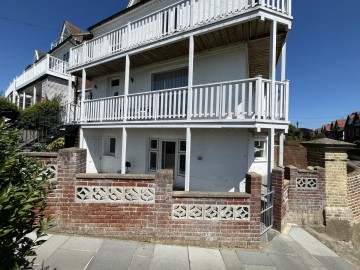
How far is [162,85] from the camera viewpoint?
30.8 feet

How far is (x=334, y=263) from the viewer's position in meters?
3.85

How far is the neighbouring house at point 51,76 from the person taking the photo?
50.2ft

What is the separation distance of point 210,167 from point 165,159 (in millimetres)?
2186

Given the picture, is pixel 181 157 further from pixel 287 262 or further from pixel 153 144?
pixel 287 262

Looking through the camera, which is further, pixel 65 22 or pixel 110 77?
pixel 65 22

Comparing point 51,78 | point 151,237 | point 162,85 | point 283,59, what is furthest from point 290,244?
point 51,78

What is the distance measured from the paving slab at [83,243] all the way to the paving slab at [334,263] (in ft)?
13.4

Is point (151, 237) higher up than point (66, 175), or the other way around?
point (66, 175)

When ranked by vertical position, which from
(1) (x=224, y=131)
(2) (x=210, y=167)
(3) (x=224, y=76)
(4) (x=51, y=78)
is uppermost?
(4) (x=51, y=78)

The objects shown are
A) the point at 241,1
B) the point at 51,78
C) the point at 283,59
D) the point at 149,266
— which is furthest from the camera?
the point at 51,78

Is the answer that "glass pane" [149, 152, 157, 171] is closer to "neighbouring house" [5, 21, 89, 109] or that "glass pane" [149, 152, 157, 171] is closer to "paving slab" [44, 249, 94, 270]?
"paving slab" [44, 249, 94, 270]

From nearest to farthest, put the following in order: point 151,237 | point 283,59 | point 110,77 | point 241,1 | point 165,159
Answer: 1. point 151,237
2. point 241,1
3. point 283,59
4. point 165,159
5. point 110,77

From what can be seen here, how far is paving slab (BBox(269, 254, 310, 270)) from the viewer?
3542mm

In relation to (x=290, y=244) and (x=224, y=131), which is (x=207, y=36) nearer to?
(x=224, y=131)
